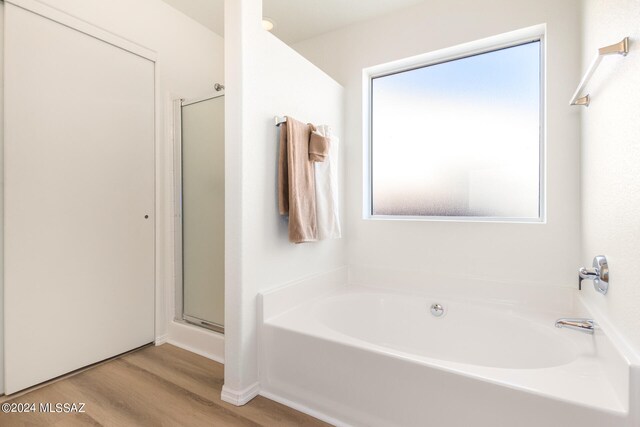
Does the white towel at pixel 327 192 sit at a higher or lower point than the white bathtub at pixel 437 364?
higher

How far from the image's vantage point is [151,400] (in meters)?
1.64

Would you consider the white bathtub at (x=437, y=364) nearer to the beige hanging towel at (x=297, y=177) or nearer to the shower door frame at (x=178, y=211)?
the beige hanging towel at (x=297, y=177)

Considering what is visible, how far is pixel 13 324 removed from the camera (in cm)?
166

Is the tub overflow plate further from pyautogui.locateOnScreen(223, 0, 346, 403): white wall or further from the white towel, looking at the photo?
pyautogui.locateOnScreen(223, 0, 346, 403): white wall

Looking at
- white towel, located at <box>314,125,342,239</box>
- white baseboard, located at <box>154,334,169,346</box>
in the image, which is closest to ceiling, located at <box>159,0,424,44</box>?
white towel, located at <box>314,125,342,239</box>

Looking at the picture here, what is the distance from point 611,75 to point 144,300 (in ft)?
9.39

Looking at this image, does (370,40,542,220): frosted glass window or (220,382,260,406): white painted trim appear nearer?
(220,382,260,406): white painted trim

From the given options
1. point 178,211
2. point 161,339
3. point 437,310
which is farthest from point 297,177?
point 161,339

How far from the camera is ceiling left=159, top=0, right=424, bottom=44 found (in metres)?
2.29

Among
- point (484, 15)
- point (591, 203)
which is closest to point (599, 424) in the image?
point (591, 203)

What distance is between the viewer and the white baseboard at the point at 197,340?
212 cm

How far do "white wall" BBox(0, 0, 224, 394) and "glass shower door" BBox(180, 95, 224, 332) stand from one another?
122 mm

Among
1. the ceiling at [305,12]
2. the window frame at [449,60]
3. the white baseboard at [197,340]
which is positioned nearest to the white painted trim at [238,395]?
the white baseboard at [197,340]

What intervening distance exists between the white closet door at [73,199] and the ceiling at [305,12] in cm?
66
